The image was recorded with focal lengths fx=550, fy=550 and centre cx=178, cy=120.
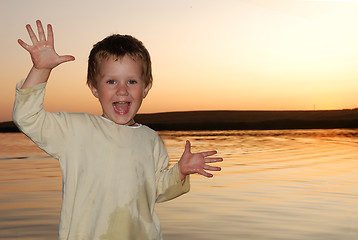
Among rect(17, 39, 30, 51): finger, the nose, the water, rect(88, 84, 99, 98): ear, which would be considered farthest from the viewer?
the water

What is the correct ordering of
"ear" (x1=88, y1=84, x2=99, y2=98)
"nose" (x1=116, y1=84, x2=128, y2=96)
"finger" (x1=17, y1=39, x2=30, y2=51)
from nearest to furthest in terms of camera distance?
"finger" (x1=17, y1=39, x2=30, y2=51), "nose" (x1=116, y1=84, x2=128, y2=96), "ear" (x1=88, y1=84, x2=99, y2=98)

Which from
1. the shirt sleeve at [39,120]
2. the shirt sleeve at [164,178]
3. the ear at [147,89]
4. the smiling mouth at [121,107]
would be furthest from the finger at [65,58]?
the shirt sleeve at [164,178]

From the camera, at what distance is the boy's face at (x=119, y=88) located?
10.5ft

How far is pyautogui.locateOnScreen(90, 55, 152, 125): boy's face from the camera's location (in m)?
3.21

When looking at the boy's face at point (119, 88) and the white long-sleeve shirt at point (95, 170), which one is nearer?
the white long-sleeve shirt at point (95, 170)

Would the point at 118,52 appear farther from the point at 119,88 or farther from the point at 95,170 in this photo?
the point at 95,170

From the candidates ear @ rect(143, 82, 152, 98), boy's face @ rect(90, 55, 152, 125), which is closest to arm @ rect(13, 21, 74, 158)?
boy's face @ rect(90, 55, 152, 125)

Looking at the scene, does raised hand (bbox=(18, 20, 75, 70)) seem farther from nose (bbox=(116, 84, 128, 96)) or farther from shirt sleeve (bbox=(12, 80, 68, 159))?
nose (bbox=(116, 84, 128, 96))

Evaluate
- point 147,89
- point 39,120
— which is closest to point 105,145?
point 39,120

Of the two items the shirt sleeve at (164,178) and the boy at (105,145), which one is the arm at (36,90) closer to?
the boy at (105,145)

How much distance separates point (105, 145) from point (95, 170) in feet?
0.51

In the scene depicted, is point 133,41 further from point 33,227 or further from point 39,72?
point 33,227

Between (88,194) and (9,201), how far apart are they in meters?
5.02

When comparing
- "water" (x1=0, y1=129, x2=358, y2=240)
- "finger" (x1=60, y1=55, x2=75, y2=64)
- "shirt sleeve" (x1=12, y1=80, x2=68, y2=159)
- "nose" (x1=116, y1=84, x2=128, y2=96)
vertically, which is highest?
"finger" (x1=60, y1=55, x2=75, y2=64)
